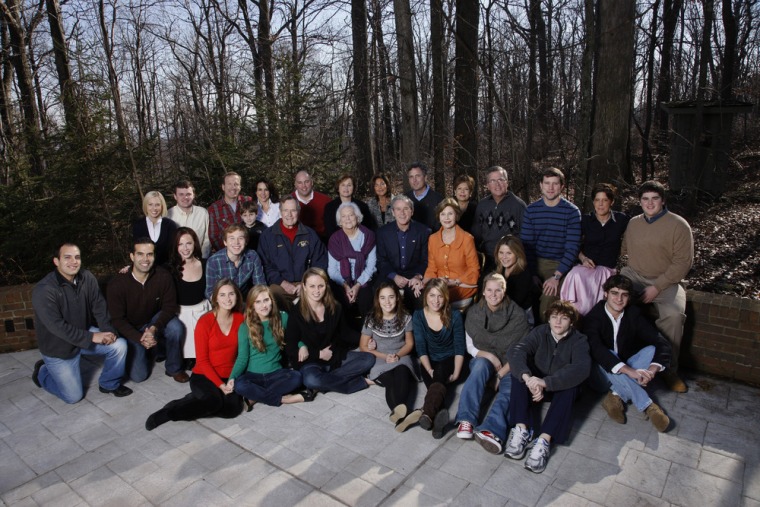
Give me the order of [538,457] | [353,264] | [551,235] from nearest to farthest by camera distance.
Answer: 1. [538,457]
2. [551,235]
3. [353,264]

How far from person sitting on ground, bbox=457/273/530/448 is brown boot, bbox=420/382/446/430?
157 millimetres

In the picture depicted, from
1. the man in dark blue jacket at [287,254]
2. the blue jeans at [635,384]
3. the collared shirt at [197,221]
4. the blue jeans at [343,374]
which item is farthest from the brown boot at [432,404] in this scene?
the collared shirt at [197,221]

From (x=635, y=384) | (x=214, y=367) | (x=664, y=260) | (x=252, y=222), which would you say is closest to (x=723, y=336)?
(x=664, y=260)

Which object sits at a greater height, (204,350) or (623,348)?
(204,350)

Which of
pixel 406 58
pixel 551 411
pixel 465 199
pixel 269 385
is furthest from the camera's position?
pixel 406 58

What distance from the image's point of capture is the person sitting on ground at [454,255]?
15.6 feet

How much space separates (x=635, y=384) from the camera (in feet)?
12.5

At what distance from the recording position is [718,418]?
382 cm

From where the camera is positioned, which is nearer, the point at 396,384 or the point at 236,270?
the point at 396,384

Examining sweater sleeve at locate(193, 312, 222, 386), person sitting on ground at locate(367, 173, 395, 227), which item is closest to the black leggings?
sweater sleeve at locate(193, 312, 222, 386)

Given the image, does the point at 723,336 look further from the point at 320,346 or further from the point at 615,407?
the point at 320,346

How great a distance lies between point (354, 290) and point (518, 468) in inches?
92.0

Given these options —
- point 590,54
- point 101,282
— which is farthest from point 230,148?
point 590,54

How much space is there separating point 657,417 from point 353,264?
2885mm
